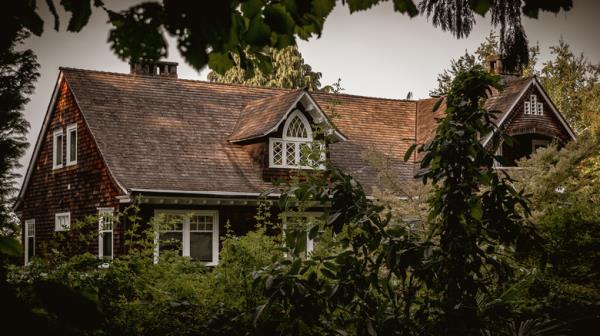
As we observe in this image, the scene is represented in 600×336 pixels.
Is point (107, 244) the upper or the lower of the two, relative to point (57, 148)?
lower

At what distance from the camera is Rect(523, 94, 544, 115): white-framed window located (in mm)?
29906

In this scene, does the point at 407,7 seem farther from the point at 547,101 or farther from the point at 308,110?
the point at 547,101

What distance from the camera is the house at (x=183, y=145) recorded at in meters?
22.2

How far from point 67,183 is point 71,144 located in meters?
1.29

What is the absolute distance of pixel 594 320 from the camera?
920cm

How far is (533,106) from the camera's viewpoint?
2994 centimetres

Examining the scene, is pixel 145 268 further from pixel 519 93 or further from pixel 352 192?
pixel 519 93

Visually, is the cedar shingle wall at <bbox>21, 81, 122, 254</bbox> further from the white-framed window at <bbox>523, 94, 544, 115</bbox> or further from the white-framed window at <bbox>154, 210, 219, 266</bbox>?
the white-framed window at <bbox>523, 94, 544, 115</bbox>

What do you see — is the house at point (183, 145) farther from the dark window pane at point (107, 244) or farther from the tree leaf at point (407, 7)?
the tree leaf at point (407, 7)

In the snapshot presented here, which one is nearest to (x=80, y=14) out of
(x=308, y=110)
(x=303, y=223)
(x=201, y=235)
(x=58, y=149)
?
(x=303, y=223)

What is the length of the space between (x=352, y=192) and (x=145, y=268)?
2537 millimetres

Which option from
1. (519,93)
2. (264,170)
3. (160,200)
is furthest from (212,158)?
(519,93)

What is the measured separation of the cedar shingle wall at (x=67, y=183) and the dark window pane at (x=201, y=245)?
2.07m

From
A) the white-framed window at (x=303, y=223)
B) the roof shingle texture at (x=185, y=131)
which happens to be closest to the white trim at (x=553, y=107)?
the roof shingle texture at (x=185, y=131)
